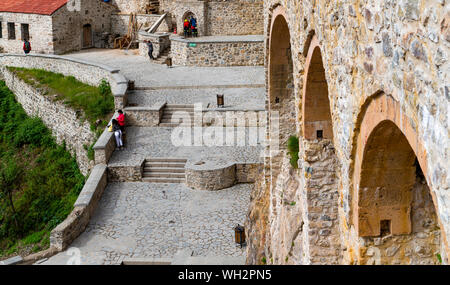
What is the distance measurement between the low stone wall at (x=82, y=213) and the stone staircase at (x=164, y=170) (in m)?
1.36

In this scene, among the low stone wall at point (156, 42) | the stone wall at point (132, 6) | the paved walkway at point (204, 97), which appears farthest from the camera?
the stone wall at point (132, 6)

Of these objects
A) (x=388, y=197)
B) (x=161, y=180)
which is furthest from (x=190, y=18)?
(x=388, y=197)

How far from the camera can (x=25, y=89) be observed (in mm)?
26938

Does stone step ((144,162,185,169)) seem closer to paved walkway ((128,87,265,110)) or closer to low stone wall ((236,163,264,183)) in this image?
low stone wall ((236,163,264,183))

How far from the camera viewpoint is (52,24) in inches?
1192

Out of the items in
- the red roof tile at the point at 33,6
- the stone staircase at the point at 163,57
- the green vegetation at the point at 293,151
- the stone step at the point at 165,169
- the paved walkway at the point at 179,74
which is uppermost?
the red roof tile at the point at 33,6

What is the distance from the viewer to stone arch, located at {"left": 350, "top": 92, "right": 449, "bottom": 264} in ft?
13.8

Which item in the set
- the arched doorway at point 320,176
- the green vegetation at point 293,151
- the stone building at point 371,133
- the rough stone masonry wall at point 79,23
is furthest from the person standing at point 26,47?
the arched doorway at point 320,176

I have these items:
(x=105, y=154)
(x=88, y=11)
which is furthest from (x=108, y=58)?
(x=105, y=154)

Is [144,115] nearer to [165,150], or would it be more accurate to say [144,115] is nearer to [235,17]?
[165,150]

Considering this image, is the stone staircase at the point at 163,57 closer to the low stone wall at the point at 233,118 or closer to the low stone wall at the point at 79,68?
the low stone wall at the point at 79,68

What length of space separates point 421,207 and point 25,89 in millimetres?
24946

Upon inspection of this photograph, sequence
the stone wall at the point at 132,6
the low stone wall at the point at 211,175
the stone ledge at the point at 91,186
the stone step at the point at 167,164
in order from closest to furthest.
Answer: the stone ledge at the point at 91,186 → the low stone wall at the point at 211,175 → the stone step at the point at 167,164 → the stone wall at the point at 132,6

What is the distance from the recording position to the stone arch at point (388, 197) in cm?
421
